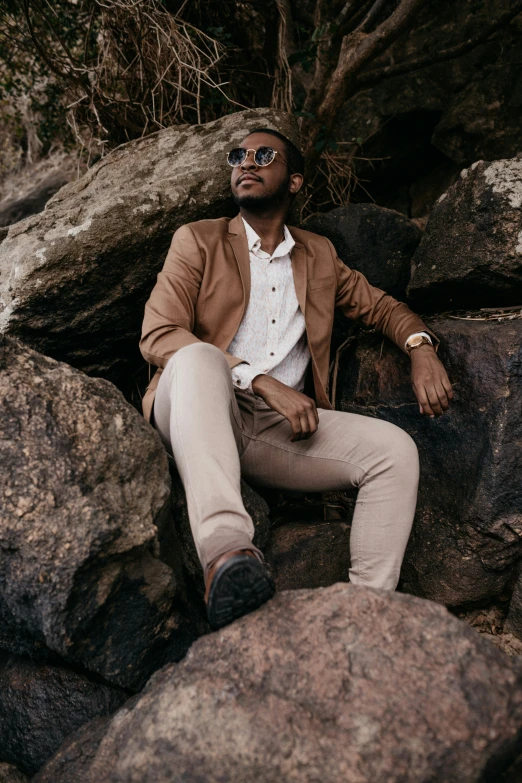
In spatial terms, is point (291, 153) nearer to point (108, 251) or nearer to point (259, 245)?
point (259, 245)

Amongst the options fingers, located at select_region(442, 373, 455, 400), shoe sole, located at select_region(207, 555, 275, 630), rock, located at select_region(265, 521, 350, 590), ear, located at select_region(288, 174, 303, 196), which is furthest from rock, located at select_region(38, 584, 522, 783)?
ear, located at select_region(288, 174, 303, 196)

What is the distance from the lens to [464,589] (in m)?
2.95

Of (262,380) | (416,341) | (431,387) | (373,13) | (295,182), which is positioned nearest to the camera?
(262,380)

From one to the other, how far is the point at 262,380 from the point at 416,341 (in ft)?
2.92

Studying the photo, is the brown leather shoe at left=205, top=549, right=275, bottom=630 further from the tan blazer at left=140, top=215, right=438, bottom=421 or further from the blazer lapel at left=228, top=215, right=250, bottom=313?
the blazer lapel at left=228, top=215, right=250, bottom=313

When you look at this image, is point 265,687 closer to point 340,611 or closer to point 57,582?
point 340,611

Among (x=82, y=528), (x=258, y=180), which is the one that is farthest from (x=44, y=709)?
(x=258, y=180)

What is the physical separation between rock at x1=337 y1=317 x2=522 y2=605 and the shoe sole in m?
1.35

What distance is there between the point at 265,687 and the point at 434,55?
4.59 m

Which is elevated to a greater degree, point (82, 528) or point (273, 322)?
point (82, 528)

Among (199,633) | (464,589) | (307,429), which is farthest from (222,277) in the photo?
(464,589)

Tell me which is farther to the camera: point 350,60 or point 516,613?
point 350,60

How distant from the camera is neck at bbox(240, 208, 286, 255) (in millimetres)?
3465

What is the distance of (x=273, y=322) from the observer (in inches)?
130
